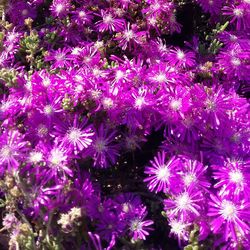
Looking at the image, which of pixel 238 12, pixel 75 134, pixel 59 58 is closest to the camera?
pixel 75 134

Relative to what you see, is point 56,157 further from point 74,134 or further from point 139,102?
point 139,102

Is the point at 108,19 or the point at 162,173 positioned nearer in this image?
the point at 162,173

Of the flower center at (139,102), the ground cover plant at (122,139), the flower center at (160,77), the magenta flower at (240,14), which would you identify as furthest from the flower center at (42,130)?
the magenta flower at (240,14)

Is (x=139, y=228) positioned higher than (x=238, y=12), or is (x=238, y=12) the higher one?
(x=238, y=12)

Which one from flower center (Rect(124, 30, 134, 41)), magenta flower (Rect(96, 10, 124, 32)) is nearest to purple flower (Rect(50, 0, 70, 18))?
magenta flower (Rect(96, 10, 124, 32))

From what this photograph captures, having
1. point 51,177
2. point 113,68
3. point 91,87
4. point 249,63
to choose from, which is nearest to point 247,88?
point 249,63

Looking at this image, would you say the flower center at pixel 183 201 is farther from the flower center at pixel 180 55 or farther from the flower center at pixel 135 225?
the flower center at pixel 180 55

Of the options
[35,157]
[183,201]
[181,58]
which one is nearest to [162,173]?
[183,201]

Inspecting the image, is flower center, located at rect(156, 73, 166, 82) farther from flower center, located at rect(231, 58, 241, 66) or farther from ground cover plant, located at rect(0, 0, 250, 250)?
flower center, located at rect(231, 58, 241, 66)

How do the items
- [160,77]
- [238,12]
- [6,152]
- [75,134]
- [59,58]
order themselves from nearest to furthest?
[6,152]
[75,134]
[160,77]
[59,58]
[238,12]
